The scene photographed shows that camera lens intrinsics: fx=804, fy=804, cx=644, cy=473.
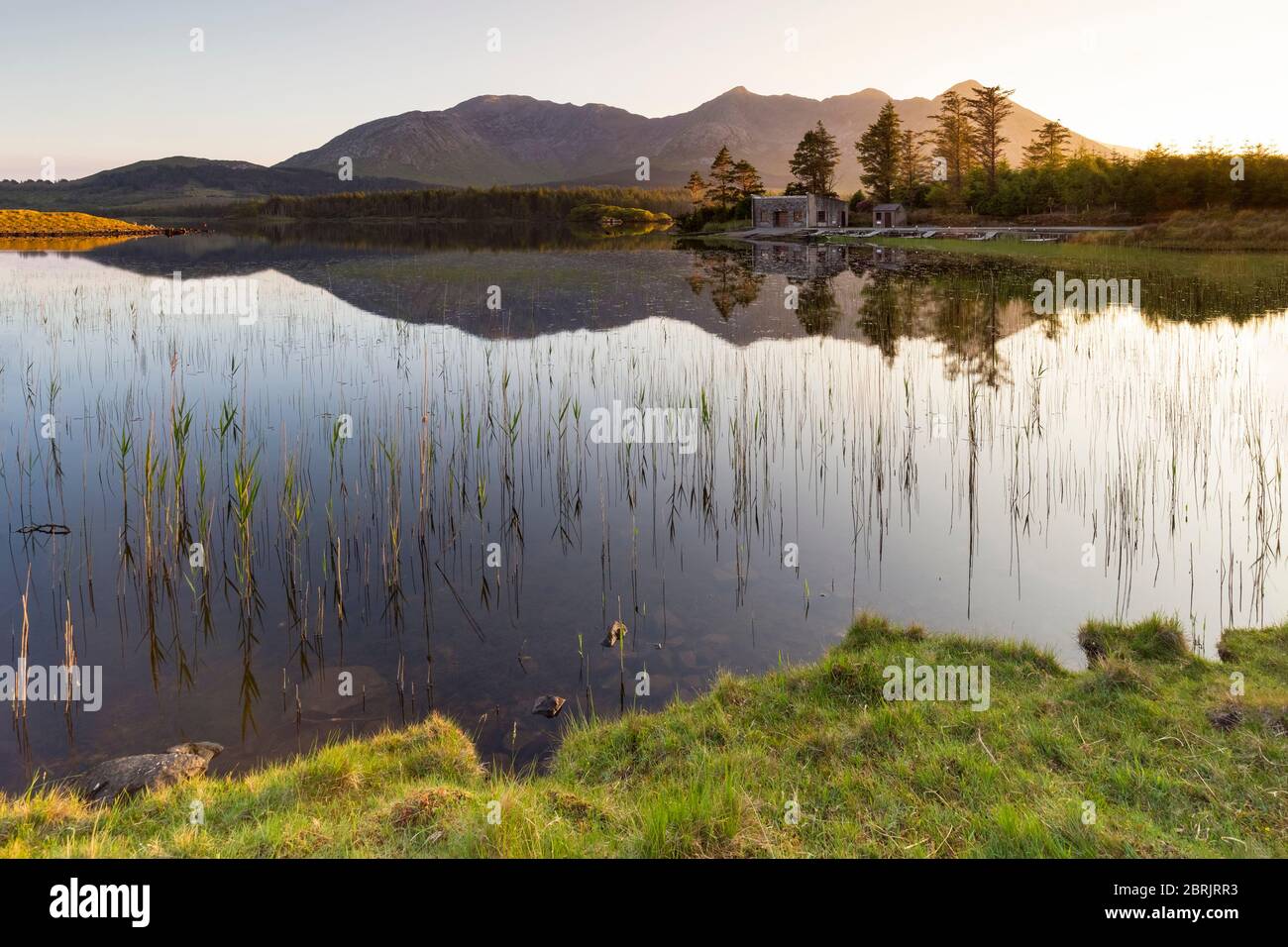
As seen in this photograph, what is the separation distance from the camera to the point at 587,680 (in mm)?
8555

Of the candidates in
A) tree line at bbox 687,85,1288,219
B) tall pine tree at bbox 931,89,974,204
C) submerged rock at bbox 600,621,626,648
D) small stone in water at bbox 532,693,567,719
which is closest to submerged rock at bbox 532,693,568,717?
small stone in water at bbox 532,693,567,719

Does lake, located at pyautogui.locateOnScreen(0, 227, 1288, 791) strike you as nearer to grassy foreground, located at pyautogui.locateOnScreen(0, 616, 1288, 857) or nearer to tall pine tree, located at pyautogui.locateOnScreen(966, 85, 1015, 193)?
grassy foreground, located at pyautogui.locateOnScreen(0, 616, 1288, 857)

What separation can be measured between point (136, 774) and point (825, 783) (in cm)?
558

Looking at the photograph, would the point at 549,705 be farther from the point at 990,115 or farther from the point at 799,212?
the point at 990,115

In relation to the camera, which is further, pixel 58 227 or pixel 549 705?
pixel 58 227

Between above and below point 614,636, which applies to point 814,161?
above

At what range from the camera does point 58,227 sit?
97375 mm

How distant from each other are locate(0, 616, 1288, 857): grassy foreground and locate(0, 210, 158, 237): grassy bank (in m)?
108

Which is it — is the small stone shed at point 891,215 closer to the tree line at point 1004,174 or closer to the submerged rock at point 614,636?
the tree line at point 1004,174

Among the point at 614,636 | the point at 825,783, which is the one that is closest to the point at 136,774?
the point at 614,636

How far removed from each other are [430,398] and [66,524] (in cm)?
788

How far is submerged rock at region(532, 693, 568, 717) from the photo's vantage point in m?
7.95

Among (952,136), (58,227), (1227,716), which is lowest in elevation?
(1227,716)
